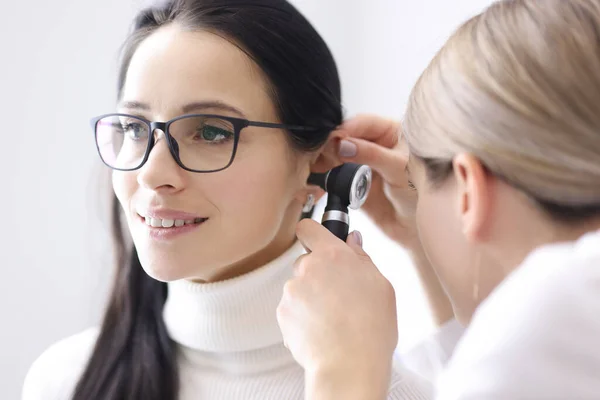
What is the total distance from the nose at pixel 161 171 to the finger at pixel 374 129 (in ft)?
1.31

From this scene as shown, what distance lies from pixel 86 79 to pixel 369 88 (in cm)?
85

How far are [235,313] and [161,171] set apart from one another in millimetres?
290

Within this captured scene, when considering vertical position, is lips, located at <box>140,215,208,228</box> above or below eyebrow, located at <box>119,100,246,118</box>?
below

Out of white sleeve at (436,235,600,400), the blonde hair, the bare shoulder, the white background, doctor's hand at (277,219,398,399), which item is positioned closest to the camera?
white sleeve at (436,235,600,400)

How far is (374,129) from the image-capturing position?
1.31m

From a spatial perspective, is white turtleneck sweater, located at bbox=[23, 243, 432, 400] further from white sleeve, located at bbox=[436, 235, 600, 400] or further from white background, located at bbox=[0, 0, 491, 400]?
white sleeve, located at bbox=[436, 235, 600, 400]

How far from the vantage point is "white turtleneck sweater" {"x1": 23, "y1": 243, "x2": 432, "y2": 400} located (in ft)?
3.58

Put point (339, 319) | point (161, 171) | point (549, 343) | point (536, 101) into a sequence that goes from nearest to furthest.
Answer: point (549, 343) → point (536, 101) → point (339, 319) → point (161, 171)

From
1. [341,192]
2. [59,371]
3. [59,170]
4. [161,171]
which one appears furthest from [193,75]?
[59,170]

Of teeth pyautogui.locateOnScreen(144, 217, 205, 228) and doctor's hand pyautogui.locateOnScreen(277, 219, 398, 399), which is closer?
doctor's hand pyautogui.locateOnScreen(277, 219, 398, 399)

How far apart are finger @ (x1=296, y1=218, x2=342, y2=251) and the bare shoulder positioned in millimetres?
512

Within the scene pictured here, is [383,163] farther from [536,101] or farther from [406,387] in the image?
[536,101]

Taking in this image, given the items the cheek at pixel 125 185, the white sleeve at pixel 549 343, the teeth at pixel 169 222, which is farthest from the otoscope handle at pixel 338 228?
the white sleeve at pixel 549 343

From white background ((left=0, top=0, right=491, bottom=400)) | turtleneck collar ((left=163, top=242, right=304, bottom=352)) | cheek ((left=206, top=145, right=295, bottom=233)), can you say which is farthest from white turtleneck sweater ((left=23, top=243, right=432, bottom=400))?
white background ((left=0, top=0, right=491, bottom=400))
